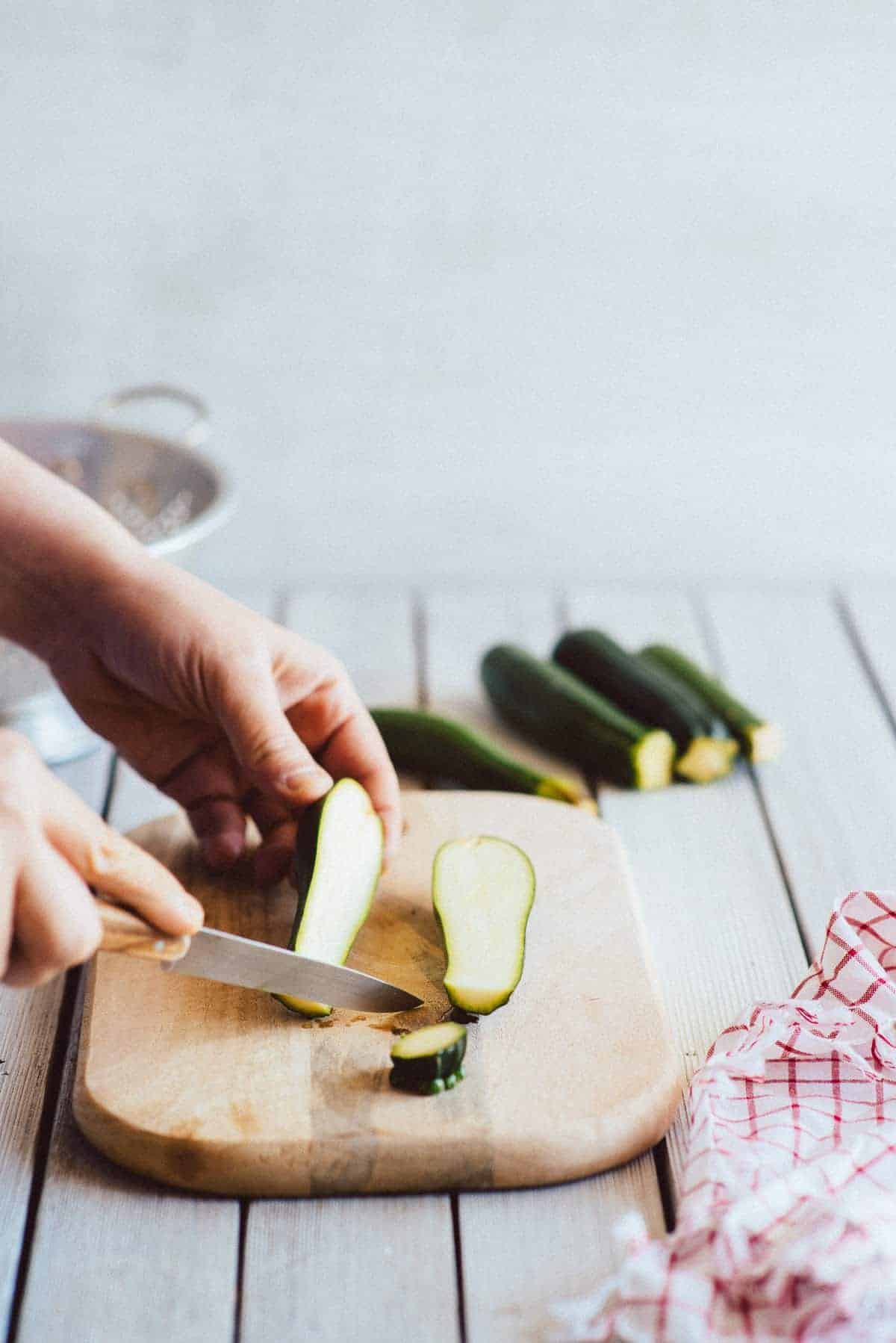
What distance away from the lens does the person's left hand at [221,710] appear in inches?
55.6

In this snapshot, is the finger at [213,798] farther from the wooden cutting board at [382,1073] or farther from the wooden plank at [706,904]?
the wooden plank at [706,904]

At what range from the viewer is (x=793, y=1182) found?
1.04 m

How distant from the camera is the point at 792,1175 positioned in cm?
104

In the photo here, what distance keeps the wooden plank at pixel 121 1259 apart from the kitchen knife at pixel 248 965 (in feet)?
0.60

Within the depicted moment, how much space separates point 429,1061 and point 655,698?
0.81 m

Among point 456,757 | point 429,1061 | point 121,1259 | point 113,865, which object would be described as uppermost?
point 113,865

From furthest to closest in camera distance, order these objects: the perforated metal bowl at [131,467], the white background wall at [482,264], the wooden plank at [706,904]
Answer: the white background wall at [482,264]
the perforated metal bowl at [131,467]
the wooden plank at [706,904]

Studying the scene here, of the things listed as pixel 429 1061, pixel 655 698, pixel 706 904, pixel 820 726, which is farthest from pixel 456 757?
pixel 429 1061

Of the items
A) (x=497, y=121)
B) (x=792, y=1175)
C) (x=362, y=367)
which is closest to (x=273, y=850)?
(x=792, y=1175)

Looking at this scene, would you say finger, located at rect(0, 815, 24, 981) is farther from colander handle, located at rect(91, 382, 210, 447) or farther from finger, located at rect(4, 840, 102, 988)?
colander handle, located at rect(91, 382, 210, 447)

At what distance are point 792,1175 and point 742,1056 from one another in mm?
152

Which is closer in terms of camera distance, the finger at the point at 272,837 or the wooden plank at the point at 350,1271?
the wooden plank at the point at 350,1271

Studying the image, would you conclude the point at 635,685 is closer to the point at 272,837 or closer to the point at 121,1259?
the point at 272,837

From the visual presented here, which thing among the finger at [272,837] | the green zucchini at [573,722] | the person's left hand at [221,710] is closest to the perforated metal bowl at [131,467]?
the person's left hand at [221,710]
